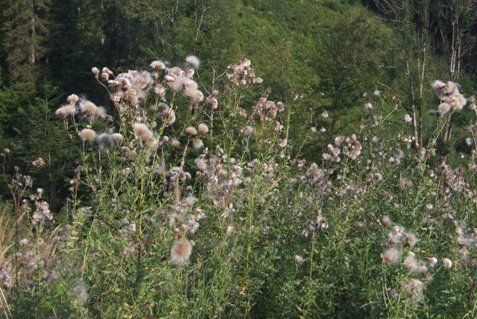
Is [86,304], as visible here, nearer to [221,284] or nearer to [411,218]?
[221,284]

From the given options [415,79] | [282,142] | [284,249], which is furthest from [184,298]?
[415,79]

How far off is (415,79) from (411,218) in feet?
54.3

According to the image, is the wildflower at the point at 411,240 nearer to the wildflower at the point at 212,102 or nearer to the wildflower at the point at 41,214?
the wildflower at the point at 212,102

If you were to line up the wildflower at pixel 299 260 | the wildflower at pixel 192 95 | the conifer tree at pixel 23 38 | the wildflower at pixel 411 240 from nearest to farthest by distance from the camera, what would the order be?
the wildflower at pixel 411 240 → the wildflower at pixel 192 95 → the wildflower at pixel 299 260 → the conifer tree at pixel 23 38

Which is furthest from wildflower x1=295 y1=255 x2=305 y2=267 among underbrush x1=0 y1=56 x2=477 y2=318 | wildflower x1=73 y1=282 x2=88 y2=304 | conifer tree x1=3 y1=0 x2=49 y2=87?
conifer tree x1=3 y1=0 x2=49 y2=87

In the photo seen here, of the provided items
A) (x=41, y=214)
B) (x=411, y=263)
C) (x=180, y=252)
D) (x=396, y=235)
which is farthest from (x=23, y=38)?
(x=411, y=263)

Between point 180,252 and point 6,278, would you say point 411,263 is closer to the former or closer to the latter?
point 180,252

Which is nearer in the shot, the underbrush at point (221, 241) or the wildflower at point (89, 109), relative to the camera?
the underbrush at point (221, 241)

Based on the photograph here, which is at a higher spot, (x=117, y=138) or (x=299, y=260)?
(x=117, y=138)

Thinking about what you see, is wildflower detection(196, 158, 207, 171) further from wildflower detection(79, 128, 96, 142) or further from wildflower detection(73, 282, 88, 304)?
wildflower detection(73, 282, 88, 304)

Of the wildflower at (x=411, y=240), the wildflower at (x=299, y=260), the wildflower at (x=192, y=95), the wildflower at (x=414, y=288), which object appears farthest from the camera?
the wildflower at (x=299, y=260)

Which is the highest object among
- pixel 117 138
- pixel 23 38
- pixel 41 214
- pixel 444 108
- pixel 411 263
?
pixel 444 108

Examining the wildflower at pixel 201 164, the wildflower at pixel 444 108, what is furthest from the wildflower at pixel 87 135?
the wildflower at pixel 444 108

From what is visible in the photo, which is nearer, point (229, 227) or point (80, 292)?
point (80, 292)
